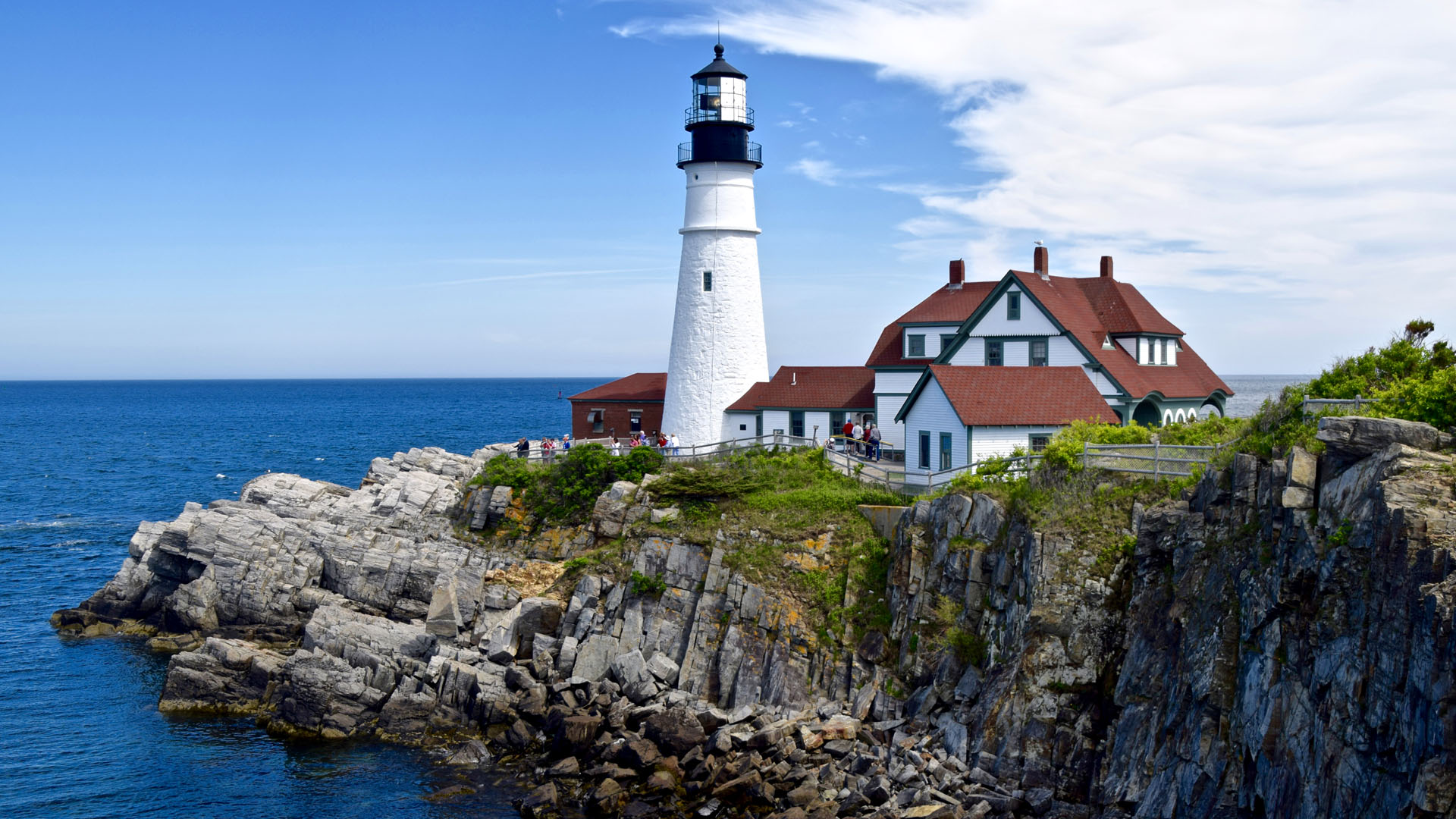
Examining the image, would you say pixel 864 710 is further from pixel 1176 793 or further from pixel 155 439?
pixel 155 439

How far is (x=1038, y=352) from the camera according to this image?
120 feet

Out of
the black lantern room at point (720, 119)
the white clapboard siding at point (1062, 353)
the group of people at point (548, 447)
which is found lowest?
the group of people at point (548, 447)

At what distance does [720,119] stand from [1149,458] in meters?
21.2

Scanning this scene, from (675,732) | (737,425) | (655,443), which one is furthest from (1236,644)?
(655,443)

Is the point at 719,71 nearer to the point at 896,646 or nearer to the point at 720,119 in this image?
the point at 720,119

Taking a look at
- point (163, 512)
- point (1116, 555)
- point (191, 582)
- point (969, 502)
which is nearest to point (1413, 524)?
point (1116, 555)

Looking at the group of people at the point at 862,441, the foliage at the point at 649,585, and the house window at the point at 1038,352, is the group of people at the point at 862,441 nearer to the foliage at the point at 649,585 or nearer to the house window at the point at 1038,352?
the house window at the point at 1038,352

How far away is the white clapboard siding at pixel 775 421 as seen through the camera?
4047cm

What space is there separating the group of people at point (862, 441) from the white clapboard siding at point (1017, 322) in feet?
15.0

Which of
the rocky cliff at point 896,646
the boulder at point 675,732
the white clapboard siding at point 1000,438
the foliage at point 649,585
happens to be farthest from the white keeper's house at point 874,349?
the boulder at point 675,732

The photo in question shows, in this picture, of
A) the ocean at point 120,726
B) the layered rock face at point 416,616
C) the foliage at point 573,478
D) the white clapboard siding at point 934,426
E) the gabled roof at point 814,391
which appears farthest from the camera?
the gabled roof at point 814,391

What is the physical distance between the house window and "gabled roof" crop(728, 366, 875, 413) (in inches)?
223

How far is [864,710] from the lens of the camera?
25438 mm

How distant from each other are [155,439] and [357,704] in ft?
313
